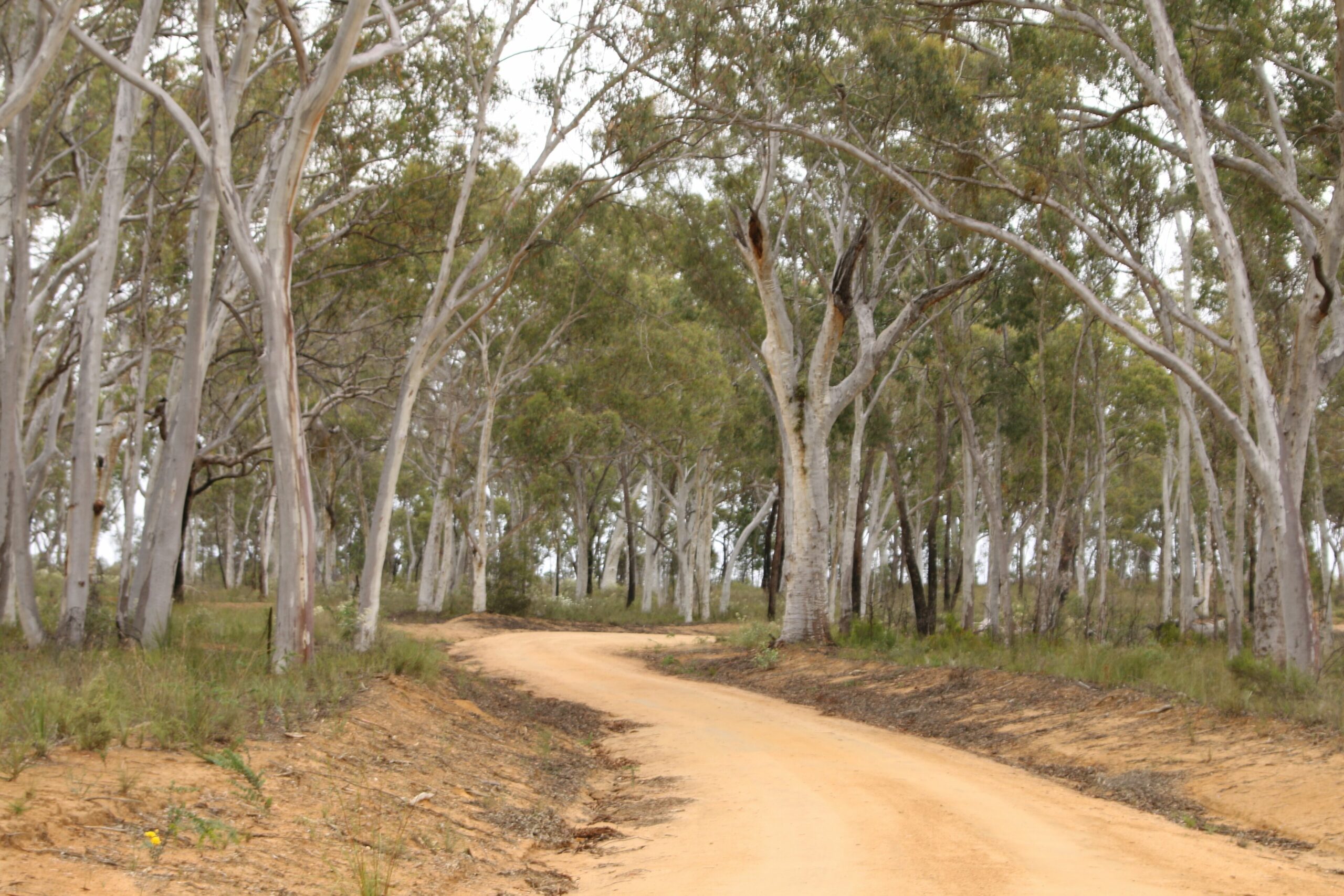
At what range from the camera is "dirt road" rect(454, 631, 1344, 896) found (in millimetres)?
4898

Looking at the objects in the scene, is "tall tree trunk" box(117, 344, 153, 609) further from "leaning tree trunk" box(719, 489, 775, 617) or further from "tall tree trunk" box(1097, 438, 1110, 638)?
"leaning tree trunk" box(719, 489, 775, 617)

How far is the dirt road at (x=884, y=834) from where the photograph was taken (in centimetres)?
490

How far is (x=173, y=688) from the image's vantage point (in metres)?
6.68

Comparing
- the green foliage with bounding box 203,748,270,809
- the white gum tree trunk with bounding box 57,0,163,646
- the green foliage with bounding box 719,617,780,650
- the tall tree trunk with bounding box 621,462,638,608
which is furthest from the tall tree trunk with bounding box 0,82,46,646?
the tall tree trunk with bounding box 621,462,638,608

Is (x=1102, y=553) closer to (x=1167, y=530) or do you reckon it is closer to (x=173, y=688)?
(x=1167, y=530)

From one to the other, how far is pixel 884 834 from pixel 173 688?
14.3 ft

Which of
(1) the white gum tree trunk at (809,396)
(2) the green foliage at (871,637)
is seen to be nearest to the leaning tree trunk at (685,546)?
(1) the white gum tree trunk at (809,396)

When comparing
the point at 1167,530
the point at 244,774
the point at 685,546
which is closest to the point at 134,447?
the point at 244,774

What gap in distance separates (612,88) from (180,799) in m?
12.3

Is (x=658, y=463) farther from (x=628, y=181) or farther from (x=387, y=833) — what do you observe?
(x=387, y=833)

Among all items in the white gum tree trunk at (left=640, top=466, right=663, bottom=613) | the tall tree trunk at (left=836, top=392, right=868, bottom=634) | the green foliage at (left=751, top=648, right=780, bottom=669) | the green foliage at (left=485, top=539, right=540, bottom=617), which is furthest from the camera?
the white gum tree trunk at (left=640, top=466, right=663, bottom=613)

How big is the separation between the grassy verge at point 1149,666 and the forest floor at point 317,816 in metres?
5.05

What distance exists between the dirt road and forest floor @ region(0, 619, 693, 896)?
53 centimetres

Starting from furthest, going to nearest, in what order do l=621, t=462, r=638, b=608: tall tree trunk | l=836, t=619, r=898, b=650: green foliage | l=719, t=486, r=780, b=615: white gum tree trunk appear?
l=621, t=462, r=638, b=608: tall tree trunk
l=719, t=486, r=780, b=615: white gum tree trunk
l=836, t=619, r=898, b=650: green foliage
